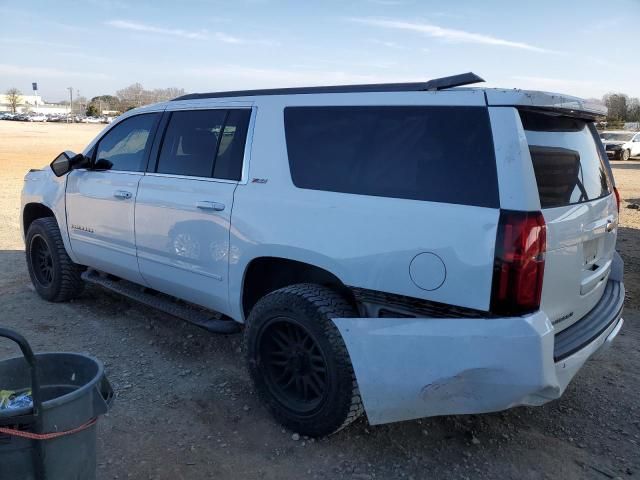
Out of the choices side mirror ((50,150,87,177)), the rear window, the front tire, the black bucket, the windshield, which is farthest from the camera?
the windshield

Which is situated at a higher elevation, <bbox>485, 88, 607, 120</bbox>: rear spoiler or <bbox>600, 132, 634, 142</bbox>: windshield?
<bbox>600, 132, 634, 142</bbox>: windshield

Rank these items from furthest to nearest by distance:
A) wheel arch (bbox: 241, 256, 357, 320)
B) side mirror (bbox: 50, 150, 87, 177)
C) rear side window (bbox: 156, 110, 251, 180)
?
1. side mirror (bbox: 50, 150, 87, 177)
2. rear side window (bbox: 156, 110, 251, 180)
3. wheel arch (bbox: 241, 256, 357, 320)

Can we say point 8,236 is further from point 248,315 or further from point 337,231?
point 337,231

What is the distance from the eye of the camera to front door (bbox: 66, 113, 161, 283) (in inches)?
177

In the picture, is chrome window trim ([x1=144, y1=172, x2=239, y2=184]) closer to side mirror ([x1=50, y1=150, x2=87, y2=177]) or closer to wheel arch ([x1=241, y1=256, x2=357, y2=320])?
wheel arch ([x1=241, y1=256, x2=357, y2=320])

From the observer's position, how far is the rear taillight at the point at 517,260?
250 cm

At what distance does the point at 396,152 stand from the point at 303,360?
4.18 ft

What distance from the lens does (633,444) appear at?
331cm

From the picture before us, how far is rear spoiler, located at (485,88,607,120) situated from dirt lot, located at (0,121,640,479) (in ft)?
6.11

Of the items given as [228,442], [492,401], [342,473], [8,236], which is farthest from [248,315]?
[8,236]

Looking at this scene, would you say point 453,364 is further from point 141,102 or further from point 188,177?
point 141,102

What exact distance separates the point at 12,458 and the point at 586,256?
278 centimetres

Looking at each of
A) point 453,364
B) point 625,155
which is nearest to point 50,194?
point 453,364

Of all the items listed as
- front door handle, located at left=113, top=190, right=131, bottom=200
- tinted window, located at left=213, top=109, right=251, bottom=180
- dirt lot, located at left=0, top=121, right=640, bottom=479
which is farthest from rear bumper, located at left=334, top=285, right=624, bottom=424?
front door handle, located at left=113, top=190, right=131, bottom=200
